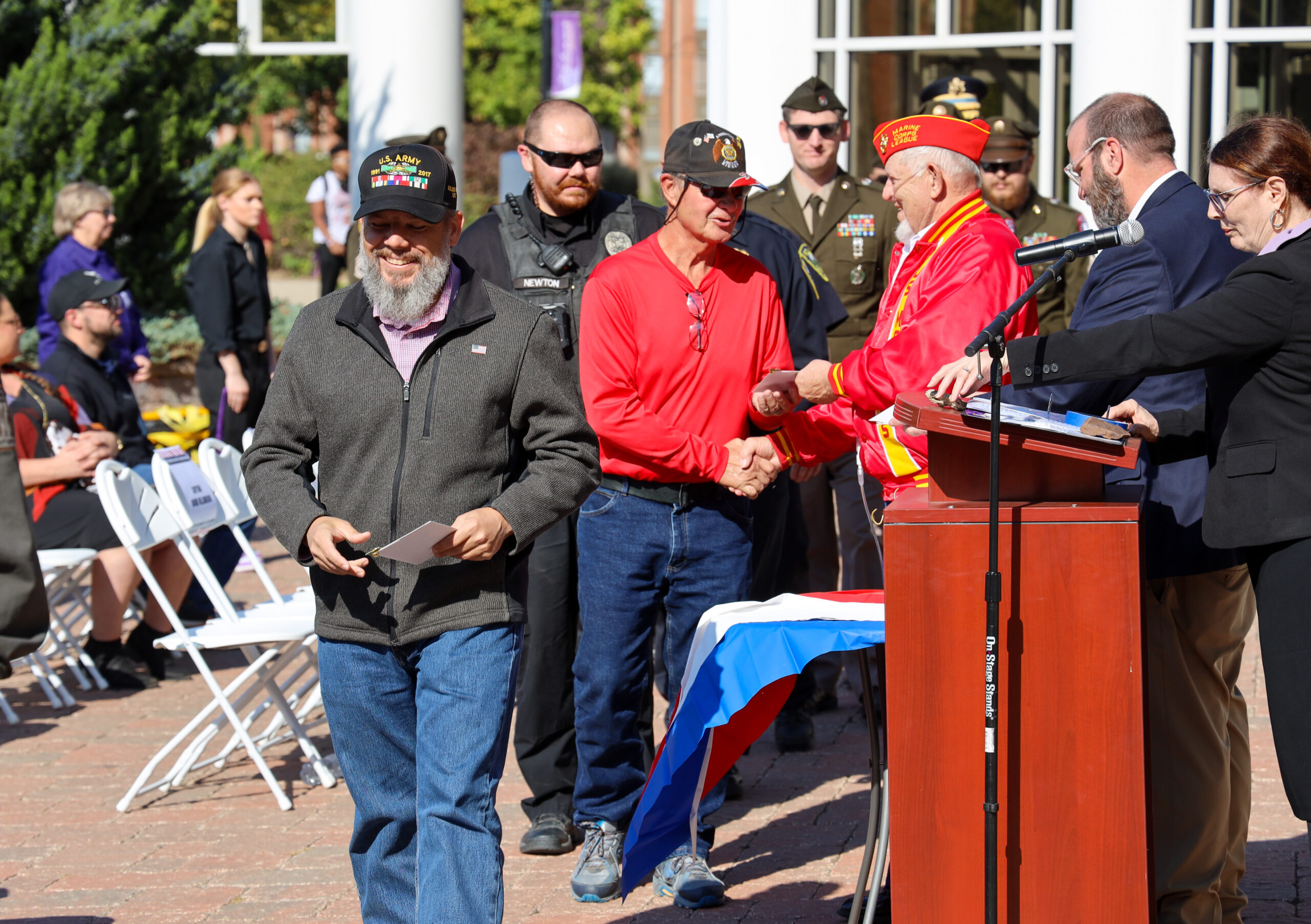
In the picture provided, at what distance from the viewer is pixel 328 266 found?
1402cm

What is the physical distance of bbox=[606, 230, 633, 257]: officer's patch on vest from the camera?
17.4ft

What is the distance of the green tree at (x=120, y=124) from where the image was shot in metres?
13.0

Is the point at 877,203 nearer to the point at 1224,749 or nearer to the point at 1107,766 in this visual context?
the point at 1224,749

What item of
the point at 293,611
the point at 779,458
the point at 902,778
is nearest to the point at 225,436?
the point at 293,611

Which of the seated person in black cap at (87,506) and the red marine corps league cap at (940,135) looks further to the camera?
the seated person in black cap at (87,506)

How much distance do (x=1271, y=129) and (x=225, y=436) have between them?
772 cm

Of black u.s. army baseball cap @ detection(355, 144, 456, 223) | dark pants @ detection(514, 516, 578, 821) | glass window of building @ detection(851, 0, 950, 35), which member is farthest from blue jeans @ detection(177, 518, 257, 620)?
glass window of building @ detection(851, 0, 950, 35)

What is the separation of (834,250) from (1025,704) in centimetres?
385

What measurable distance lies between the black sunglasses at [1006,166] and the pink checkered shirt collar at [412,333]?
172 inches

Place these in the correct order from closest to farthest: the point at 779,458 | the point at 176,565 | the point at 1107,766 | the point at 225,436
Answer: the point at 1107,766
the point at 779,458
the point at 176,565
the point at 225,436

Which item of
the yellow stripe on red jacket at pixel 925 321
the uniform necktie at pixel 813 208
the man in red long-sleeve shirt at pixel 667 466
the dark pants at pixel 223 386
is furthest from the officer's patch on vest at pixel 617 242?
the dark pants at pixel 223 386

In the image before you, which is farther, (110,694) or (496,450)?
(110,694)

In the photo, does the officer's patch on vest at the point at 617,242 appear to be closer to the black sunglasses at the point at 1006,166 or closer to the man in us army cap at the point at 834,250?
→ the man in us army cap at the point at 834,250

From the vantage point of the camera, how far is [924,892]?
3.47 meters
